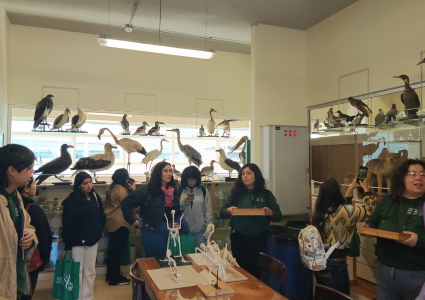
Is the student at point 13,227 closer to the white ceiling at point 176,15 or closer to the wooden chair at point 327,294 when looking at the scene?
the wooden chair at point 327,294

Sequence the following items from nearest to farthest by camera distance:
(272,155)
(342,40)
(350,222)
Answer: (350,222) < (342,40) < (272,155)

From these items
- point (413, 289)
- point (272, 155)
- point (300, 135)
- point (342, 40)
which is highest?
point (342, 40)

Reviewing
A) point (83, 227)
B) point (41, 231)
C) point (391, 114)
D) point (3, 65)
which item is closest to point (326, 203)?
point (391, 114)

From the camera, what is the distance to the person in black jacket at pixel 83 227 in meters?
3.41

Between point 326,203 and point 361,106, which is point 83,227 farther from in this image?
point 361,106

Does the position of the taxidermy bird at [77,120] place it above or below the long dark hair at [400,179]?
above

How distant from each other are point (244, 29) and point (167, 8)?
128cm

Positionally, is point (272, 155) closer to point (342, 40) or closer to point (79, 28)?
point (342, 40)

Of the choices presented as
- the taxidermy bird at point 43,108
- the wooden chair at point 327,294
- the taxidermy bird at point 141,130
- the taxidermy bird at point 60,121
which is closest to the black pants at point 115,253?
the taxidermy bird at point 141,130

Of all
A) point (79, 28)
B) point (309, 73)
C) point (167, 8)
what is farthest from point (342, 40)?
point (79, 28)

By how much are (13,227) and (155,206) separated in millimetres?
1508

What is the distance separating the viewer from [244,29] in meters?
4.99

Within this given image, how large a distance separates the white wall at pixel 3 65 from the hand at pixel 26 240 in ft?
9.58

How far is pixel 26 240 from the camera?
1886 millimetres
